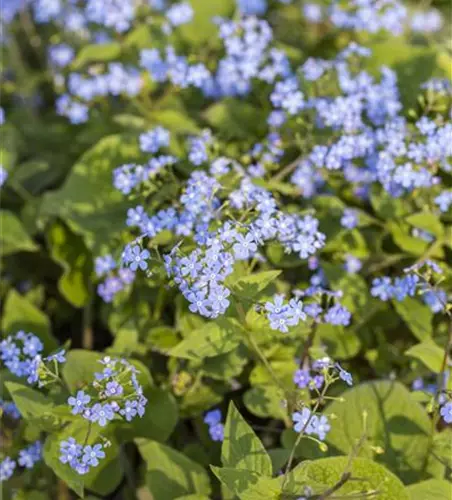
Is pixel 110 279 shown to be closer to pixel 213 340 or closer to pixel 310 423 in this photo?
pixel 213 340

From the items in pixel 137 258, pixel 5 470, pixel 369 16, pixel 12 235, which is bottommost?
pixel 5 470

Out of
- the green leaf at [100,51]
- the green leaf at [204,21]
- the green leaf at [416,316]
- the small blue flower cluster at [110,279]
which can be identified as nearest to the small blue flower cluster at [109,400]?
the small blue flower cluster at [110,279]

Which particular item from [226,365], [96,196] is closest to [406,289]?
[226,365]

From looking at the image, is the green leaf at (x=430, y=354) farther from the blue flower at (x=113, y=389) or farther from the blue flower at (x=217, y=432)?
the blue flower at (x=113, y=389)

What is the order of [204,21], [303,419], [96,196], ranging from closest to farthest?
[303,419] < [96,196] < [204,21]

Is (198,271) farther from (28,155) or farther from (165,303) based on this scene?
(28,155)

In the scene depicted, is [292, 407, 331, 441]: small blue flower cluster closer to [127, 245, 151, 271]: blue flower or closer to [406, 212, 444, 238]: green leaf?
[127, 245, 151, 271]: blue flower

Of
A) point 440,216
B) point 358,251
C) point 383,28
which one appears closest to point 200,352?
point 358,251
